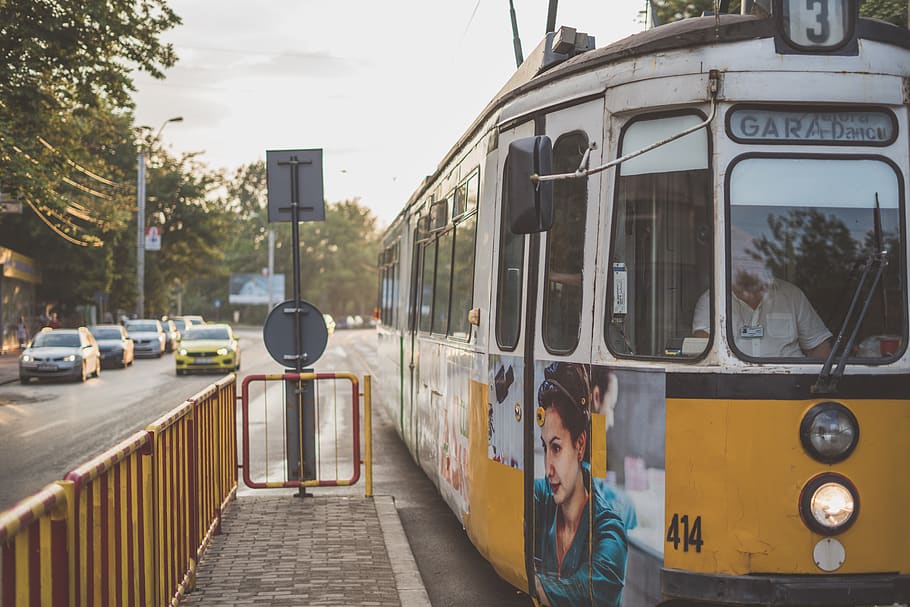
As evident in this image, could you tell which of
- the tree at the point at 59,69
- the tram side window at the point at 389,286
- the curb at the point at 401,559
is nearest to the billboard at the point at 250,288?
the tree at the point at 59,69

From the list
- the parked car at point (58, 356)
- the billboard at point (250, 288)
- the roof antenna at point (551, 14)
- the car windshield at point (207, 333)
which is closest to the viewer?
the roof antenna at point (551, 14)

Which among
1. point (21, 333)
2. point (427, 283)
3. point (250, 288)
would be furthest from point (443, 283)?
point (250, 288)

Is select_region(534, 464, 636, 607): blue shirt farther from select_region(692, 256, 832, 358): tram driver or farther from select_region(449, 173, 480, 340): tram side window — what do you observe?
select_region(449, 173, 480, 340): tram side window

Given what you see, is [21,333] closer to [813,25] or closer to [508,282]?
[508,282]

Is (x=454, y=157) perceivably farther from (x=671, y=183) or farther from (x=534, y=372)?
(x=671, y=183)

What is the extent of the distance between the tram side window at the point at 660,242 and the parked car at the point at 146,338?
1556 inches

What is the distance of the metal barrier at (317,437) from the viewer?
9.75m

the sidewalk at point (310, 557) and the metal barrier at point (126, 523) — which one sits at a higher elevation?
the metal barrier at point (126, 523)

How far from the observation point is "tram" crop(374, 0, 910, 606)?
4.68 metres

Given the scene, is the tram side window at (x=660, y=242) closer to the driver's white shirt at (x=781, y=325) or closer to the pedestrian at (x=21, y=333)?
the driver's white shirt at (x=781, y=325)

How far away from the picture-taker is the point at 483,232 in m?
6.64

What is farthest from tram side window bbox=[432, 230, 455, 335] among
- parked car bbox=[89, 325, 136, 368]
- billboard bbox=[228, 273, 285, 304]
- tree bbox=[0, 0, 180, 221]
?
billboard bbox=[228, 273, 285, 304]

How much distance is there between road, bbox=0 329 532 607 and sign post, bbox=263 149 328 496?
2.88ft

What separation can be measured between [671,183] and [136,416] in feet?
50.2
